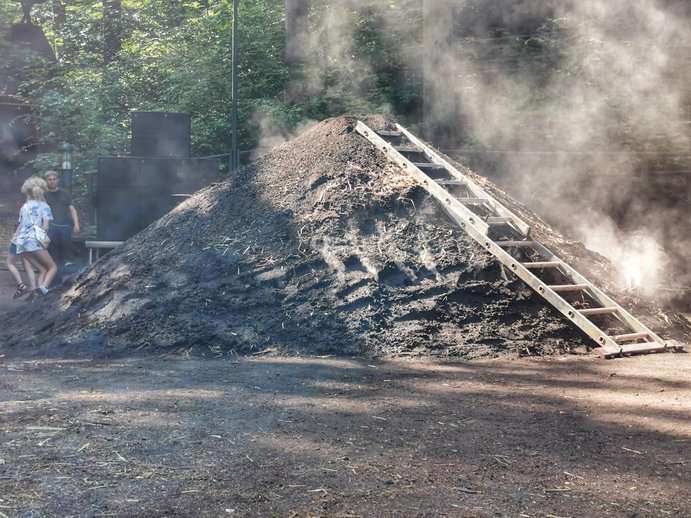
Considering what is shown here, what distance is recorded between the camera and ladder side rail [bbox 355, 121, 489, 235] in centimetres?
838

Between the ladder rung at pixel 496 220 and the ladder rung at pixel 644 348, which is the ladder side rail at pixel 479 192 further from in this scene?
the ladder rung at pixel 644 348

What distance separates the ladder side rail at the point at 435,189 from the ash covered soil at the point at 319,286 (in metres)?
0.11

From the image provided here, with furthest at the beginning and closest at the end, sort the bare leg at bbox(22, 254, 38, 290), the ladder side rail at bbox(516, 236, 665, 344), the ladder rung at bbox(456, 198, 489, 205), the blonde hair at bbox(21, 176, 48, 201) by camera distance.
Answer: the blonde hair at bbox(21, 176, 48, 201), the bare leg at bbox(22, 254, 38, 290), the ladder rung at bbox(456, 198, 489, 205), the ladder side rail at bbox(516, 236, 665, 344)

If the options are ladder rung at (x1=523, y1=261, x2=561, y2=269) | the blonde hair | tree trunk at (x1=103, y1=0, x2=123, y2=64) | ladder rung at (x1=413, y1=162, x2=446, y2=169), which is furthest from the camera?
tree trunk at (x1=103, y1=0, x2=123, y2=64)

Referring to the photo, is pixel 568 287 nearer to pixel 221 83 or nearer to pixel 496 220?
pixel 496 220

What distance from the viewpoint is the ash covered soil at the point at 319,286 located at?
747 centimetres

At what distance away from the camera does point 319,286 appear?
316 inches

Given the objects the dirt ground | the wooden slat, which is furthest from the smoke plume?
the dirt ground

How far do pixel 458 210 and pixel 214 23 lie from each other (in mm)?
11568

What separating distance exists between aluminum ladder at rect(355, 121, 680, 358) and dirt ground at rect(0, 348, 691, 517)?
2.44 ft

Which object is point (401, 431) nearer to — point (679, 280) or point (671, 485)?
point (671, 485)

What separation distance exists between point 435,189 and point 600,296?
7.06 feet

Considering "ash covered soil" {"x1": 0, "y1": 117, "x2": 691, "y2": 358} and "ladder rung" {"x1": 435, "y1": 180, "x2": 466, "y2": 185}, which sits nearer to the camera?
"ash covered soil" {"x1": 0, "y1": 117, "x2": 691, "y2": 358}

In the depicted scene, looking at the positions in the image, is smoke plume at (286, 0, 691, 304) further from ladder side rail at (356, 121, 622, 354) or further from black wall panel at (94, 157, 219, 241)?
black wall panel at (94, 157, 219, 241)
